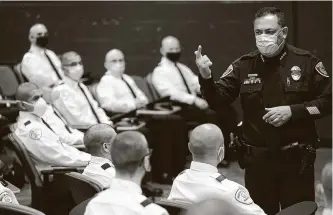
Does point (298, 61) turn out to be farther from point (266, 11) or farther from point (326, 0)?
point (326, 0)

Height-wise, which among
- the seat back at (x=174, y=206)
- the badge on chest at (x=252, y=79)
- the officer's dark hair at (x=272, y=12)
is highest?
the officer's dark hair at (x=272, y=12)

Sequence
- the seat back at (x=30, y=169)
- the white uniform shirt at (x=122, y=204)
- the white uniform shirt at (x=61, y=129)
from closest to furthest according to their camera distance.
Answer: the white uniform shirt at (x=122, y=204) → the seat back at (x=30, y=169) → the white uniform shirt at (x=61, y=129)

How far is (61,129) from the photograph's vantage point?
571 cm

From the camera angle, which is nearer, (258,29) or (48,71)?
(258,29)

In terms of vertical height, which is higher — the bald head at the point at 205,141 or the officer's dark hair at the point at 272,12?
the officer's dark hair at the point at 272,12

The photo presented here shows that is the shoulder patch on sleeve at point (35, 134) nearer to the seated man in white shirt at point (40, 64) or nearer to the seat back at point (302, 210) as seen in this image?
the seated man in white shirt at point (40, 64)

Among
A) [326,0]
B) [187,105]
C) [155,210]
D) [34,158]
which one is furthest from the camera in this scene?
[326,0]

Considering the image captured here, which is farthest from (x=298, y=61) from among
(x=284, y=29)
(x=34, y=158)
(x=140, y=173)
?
(x=34, y=158)

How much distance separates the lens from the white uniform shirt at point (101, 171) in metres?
3.86

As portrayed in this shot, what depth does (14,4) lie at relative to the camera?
8.06 metres

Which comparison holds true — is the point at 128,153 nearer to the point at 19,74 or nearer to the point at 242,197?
the point at 242,197

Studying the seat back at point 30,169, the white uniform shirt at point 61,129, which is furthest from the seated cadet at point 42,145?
the white uniform shirt at point 61,129

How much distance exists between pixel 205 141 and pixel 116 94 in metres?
4.19

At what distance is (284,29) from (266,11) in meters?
0.14
